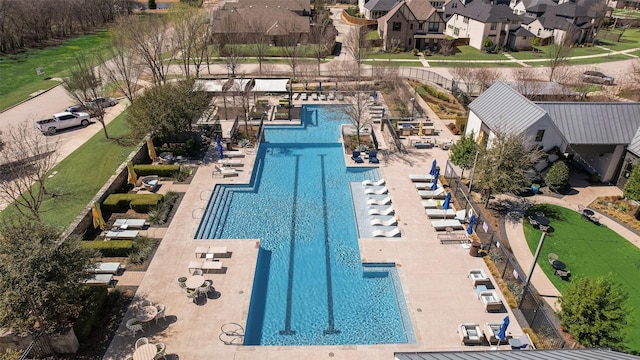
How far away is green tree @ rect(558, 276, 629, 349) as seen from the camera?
51.1 feet

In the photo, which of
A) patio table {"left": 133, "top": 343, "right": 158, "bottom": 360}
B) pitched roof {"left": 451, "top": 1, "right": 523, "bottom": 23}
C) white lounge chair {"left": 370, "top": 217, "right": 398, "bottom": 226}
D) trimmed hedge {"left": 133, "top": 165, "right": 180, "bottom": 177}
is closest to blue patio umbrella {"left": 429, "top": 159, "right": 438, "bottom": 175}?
white lounge chair {"left": 370, "top": 217, "right": 398, "bottom": 226}

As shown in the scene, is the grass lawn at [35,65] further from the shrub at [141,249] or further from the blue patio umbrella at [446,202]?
the blue patio umbrella at [446,202]

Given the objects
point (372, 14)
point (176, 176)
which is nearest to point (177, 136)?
point (176, 176)

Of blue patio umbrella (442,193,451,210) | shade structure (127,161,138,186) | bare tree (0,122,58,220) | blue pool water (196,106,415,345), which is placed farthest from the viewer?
shade structure (127,161,138,186)

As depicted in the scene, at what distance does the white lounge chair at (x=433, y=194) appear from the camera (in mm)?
29094

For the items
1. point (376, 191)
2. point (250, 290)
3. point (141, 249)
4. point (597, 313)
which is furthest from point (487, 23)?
point (141, 249)

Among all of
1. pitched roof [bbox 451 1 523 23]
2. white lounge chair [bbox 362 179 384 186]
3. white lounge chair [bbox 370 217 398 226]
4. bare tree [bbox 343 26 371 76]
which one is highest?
pitched roof [bbox 451 1 523 23]

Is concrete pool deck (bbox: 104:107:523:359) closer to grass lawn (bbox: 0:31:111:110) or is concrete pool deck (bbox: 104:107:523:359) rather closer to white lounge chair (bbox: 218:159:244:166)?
white lounge chair (bbox: 218:159:244:166)

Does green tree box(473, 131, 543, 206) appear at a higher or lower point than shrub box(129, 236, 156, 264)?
higher

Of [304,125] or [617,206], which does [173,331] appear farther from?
[617,206]

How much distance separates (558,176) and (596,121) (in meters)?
5.85

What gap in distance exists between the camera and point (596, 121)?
100ft

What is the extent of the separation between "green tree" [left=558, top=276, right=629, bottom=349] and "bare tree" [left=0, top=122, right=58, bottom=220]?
27.5m

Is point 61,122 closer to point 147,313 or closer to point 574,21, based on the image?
point 147,313
